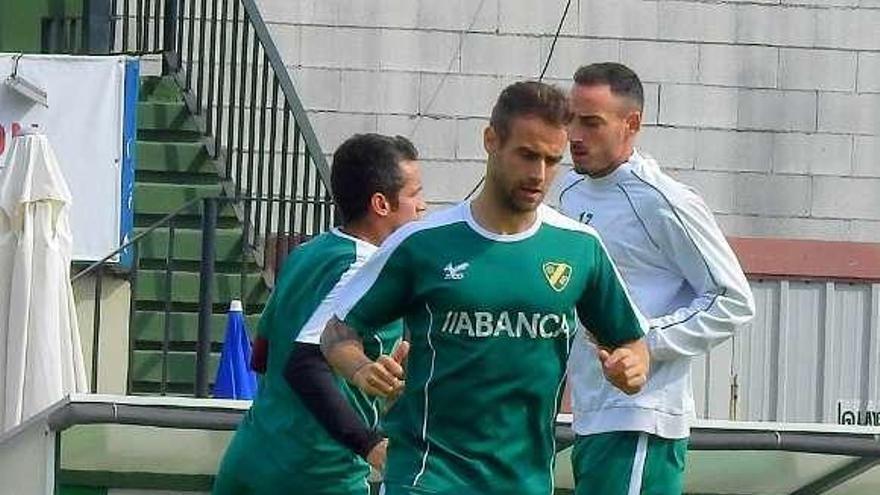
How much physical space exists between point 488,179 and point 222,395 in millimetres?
5050

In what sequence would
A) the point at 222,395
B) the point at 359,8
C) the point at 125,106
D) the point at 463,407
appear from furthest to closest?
the point at 359,8 → the point at 125,106 → the point at 222,395 → the point at 463,407

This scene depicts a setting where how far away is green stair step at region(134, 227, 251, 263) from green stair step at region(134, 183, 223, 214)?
13cm

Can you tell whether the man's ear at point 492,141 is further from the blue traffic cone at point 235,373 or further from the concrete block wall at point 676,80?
the concrete block wall at point 676,80

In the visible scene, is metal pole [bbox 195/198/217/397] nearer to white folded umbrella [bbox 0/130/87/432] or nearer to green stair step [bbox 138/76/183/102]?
white folded umbrella [bbox 0/130/87/432]

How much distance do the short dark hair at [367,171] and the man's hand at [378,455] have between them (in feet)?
2.14

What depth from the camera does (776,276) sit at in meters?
13.8

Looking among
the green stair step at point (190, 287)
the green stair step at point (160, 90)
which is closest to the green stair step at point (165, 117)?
the green stair step at point (160, 90)

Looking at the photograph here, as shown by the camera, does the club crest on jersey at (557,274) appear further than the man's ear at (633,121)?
No

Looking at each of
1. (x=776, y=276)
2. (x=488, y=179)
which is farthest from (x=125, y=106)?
(x=488, y=179)

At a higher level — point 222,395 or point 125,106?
point 125,106

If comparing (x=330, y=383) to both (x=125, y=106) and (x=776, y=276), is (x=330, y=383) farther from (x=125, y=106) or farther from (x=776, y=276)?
(x=776, y=276)

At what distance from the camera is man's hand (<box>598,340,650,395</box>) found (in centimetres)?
567

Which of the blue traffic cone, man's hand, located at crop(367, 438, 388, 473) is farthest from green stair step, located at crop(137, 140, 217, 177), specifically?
man's hand, located at crop(367, 438, 388, 473)

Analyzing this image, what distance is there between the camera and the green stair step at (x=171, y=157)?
12859 mm
